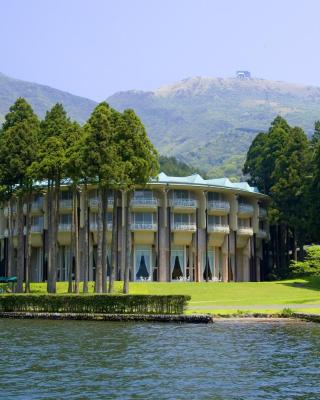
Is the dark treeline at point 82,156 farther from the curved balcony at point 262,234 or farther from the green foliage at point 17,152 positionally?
the curved balcony at point 262,234

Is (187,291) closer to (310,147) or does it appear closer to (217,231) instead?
(217,231)

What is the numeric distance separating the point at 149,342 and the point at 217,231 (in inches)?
2113

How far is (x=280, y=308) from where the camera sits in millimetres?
44156

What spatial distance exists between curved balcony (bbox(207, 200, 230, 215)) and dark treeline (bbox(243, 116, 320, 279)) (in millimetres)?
5075

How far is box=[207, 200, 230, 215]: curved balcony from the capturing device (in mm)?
81875

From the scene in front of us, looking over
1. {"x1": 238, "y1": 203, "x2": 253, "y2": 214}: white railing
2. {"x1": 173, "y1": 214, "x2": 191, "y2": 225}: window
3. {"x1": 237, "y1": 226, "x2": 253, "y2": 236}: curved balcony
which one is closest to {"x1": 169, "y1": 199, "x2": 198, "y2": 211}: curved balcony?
{"x1": 173, "y1": 214, "x2": 191, "y2": 225}: window

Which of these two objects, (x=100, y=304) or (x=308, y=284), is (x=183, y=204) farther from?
(x=100, y=304)

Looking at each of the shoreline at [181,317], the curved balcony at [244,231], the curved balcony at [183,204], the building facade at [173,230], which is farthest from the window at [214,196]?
the shoreline at [181,317]

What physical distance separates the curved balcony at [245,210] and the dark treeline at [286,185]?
10.5ft

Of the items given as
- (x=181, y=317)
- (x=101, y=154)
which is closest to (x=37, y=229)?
(x=101, y=154)

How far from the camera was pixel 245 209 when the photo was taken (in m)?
86.0

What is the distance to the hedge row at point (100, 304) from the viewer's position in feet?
137

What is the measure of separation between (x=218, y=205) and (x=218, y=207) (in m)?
0.30

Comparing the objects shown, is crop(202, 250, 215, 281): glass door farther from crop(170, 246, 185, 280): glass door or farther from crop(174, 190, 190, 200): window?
crop(174, 190, 190, 200): window
